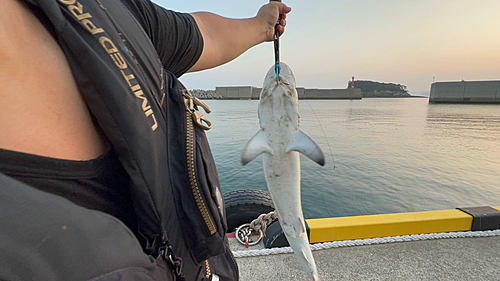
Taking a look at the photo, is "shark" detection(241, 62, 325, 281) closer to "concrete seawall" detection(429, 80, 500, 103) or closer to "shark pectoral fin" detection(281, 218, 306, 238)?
"shark pectoral fin" detection(281, 218, 306, 238)

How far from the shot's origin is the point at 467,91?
48.1 m

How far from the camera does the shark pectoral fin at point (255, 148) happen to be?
1.25 metres

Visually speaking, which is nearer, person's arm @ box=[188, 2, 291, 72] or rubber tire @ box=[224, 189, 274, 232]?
person's arm @ box=[188, 2, 291, 72]

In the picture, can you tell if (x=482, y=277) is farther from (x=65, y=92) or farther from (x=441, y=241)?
(x=65, y=92)

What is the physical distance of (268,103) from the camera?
128 cm

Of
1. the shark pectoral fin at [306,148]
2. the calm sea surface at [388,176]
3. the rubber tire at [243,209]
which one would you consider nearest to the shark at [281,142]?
the shark pectoral fin at [306,148]

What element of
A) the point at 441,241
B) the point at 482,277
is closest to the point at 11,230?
the point at 482,277

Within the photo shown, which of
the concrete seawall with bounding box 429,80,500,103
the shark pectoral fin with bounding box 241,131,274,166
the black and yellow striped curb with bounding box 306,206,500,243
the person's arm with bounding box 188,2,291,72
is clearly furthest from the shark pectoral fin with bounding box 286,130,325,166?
the concrete seawall with bounding box 429,80,500,103

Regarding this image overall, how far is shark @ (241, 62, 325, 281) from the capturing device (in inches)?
49.3

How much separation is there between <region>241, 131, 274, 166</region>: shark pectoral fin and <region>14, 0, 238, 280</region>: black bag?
0.78ft

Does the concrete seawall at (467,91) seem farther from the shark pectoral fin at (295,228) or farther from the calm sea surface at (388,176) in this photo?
the shark pectoral fin at (295,228)

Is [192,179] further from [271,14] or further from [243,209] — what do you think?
[243,209]

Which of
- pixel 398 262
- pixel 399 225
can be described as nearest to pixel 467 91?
pixel 399 225

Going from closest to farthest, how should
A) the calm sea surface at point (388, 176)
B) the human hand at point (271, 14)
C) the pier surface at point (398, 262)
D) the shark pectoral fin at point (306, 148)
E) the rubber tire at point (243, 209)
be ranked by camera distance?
the shark pectoral fin at point (306, 148) → the human hand at point (271, 14) → the pier surface at point (398, 262) → the rubber tire at point (243, 209) → the calm sea surface at point (388, 176)
